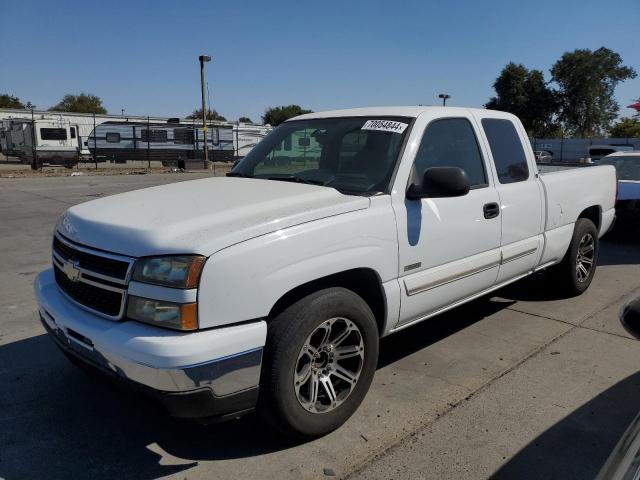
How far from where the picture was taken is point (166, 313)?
2459 millimetres

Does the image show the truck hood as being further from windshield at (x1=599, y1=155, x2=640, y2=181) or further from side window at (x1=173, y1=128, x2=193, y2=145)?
side window at (x1=173, y1=128, x2=193, y2=145)

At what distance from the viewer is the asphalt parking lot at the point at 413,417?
9.06 ft

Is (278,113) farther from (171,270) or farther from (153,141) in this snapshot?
(171,270)

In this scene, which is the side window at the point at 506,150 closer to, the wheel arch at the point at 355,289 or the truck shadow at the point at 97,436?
the wheel arch at the point at 355,289

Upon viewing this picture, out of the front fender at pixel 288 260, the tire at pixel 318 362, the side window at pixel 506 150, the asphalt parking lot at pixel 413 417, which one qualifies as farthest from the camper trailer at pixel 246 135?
the tire at pixel 318 362

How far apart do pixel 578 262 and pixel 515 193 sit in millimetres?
1772

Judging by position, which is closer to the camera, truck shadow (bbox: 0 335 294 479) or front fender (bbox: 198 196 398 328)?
front fender (bbox: 198 196 398 328)

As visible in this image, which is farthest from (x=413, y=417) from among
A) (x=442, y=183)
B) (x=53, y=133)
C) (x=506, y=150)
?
(x=53, y=133)

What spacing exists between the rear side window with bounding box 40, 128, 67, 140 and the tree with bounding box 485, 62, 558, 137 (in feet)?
136

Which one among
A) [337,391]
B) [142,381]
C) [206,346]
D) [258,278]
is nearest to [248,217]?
[258,278]

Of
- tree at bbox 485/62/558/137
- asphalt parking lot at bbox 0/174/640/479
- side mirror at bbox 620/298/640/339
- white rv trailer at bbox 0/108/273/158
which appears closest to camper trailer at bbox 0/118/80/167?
white rv trailer at bbox 0/108/273/158

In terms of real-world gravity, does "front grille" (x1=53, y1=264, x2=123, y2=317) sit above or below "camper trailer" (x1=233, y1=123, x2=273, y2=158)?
below

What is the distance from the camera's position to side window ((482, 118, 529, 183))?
4.28m

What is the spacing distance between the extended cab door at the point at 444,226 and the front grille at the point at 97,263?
5.26ft
